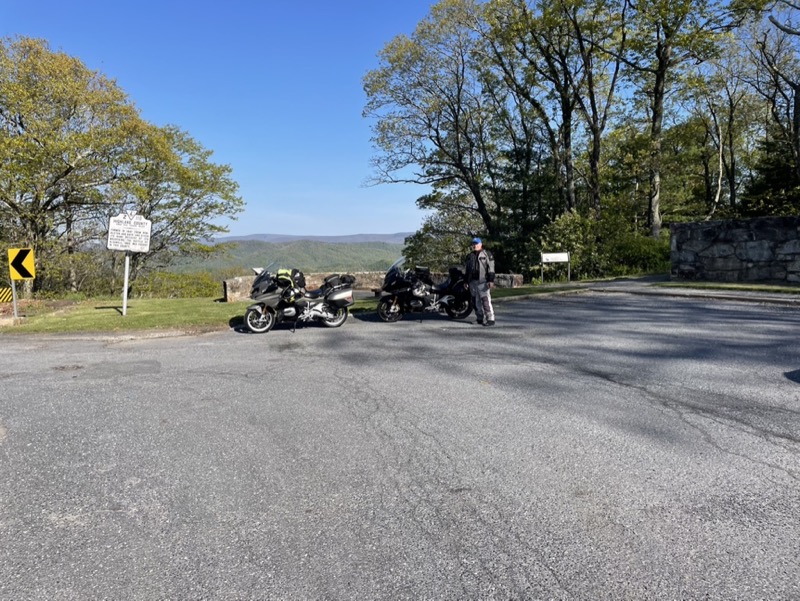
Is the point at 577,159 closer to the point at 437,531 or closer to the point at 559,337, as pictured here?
the point at 559,337

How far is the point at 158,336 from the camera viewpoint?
10688 mm

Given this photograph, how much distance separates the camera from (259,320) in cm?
1068

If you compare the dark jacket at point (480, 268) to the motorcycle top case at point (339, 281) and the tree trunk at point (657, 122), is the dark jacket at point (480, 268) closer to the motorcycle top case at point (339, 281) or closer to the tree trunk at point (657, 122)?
the motorcycle top case at point (339, 281)

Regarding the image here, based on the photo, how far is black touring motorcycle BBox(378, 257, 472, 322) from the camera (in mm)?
11375

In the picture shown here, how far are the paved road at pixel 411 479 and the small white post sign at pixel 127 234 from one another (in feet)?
22.1

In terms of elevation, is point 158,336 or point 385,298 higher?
point 385,298

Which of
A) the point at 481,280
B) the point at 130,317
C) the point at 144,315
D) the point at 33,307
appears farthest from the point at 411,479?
the point at 33,307

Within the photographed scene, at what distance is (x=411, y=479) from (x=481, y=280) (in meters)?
7.35

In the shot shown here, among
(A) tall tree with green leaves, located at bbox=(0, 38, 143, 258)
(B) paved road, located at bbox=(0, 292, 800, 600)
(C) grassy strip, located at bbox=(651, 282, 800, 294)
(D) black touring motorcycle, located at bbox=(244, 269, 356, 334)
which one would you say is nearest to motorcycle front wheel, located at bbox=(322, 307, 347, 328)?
(D) black touring motorcycle, located at bbox=(244, 269, 356, 334)

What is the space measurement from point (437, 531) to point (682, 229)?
16.9 m

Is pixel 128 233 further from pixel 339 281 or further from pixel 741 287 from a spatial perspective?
pixel 741 287

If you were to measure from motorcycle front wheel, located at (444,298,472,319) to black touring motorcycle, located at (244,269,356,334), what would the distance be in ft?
7.78

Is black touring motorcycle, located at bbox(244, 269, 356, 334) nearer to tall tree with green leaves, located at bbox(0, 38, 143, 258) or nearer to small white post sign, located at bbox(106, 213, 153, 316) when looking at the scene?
small white post sign, located at bbox(106, 213, 153, 316)

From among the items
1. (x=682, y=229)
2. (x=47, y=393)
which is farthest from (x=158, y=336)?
(x=682, y=229)
